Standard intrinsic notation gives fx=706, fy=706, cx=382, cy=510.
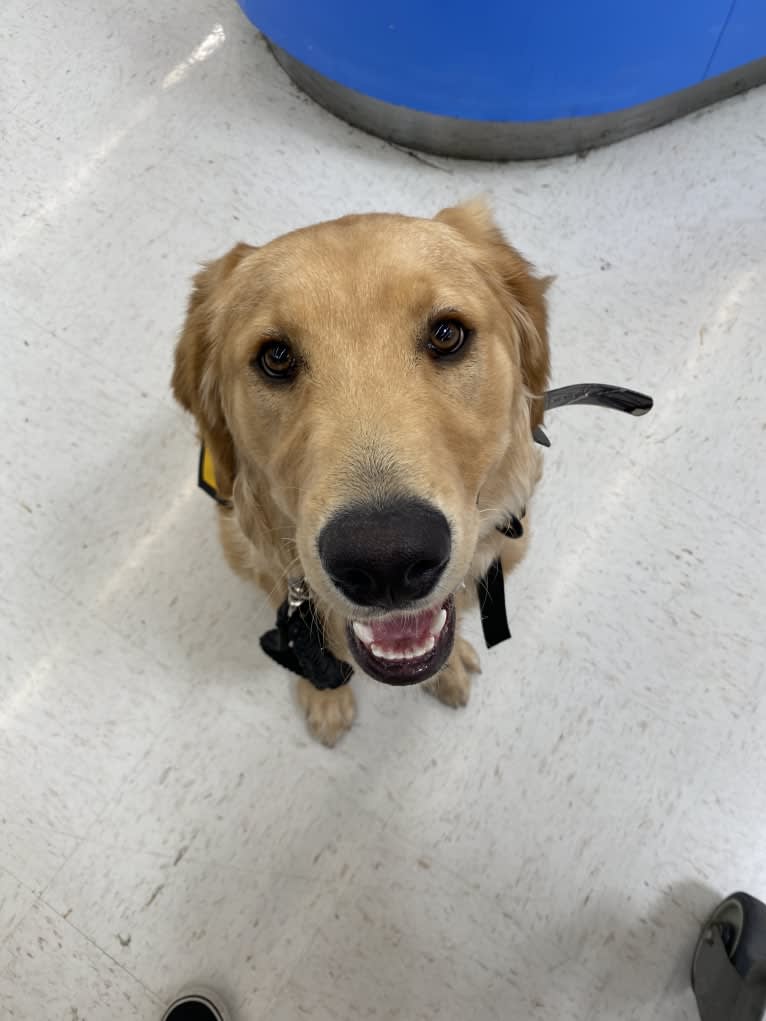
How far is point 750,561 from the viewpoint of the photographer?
86.8 inches

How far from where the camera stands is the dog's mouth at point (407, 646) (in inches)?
52.7

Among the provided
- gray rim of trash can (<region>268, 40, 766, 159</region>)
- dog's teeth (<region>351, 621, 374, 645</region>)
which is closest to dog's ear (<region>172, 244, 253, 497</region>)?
dog's teeth (<region>351, 621, 374, 645</region>)

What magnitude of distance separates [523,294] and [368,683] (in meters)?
1.20

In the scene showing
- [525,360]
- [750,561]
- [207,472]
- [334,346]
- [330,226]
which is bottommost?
[750,561]

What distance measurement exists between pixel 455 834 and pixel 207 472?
3.94 ft

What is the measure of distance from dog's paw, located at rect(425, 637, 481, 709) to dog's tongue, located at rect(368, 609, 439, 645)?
25.4 inches

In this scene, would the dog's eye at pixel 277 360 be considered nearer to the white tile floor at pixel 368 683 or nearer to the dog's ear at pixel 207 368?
the dog's ear at pixel 207 368

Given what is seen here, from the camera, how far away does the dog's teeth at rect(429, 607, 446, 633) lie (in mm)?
1355

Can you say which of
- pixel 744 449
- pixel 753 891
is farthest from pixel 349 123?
pixel 753 891

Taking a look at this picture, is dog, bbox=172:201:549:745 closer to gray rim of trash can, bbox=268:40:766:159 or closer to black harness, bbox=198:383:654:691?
black harness, bbox=198:383:654:691

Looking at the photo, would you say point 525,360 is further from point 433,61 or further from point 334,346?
point 433,61

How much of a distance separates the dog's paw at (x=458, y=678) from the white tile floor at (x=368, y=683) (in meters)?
0.05

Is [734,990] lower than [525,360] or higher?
lower

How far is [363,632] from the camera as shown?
1378 mm
